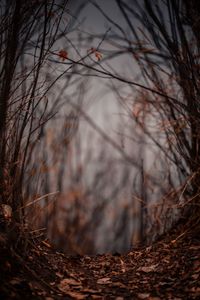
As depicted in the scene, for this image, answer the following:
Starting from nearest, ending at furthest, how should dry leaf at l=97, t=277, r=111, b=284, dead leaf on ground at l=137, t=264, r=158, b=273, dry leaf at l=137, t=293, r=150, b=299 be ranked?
1. dry leaf at l=137, t=293, r=150, b=299
2. dry leaf at l=97, t=277, r=111, b=284
3. dead leaf on ground at l=137, t=264, r=158, b=273

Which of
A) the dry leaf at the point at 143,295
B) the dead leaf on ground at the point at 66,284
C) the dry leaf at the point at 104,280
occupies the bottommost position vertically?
the dry leaf at the point at 143,295

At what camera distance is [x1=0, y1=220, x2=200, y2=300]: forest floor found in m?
2.41

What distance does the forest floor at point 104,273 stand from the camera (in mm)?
2408

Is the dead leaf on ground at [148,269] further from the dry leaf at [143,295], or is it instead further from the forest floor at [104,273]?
the dry leaf at [143,295]

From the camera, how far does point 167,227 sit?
4219mm

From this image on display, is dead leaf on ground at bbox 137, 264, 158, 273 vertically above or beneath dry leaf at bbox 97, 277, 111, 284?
above

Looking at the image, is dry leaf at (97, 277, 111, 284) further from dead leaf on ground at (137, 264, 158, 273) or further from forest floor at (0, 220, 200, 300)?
dead leaf on ground at (137, 264, 158, 273)

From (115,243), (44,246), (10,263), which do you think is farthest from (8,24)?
(115,243)

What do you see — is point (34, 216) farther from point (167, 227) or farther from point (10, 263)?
point (167, 227)

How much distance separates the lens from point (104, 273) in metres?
3.29

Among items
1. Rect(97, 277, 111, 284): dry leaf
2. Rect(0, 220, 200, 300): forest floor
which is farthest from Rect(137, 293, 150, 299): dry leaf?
Rect(97, 277, 111, 284): dry leaf

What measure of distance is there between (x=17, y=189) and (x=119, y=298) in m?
1.23

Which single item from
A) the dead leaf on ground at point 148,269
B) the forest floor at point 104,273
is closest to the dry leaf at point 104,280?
the forest floor at point 104,273

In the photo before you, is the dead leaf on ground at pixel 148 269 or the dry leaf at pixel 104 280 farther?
the dead leaf on ground at pixel 148 269
